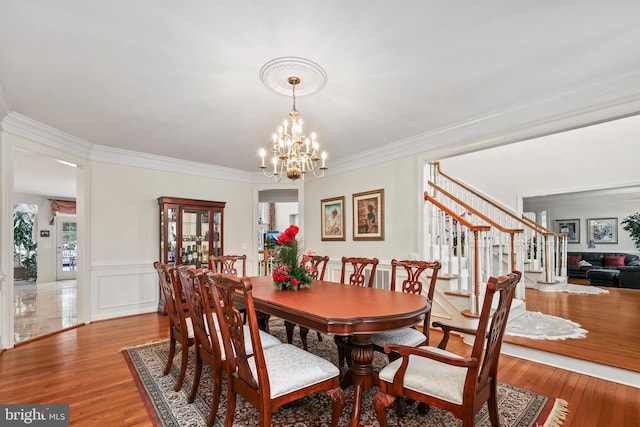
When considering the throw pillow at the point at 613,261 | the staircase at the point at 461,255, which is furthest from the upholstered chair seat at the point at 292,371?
the throw pillow at the point at 613,261

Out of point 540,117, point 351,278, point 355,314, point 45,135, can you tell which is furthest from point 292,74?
point 45,135

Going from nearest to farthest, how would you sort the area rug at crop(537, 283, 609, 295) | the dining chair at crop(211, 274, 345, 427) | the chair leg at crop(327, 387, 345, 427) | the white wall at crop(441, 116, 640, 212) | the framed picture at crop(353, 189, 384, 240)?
the dining chair at crop(211, 274, 345, 427) → the chair leg at crop(327, 387, 345, 427) → the framed picture at crop(353, 189, 384, 240) → the white wall at crop(441, 116, 640, 212) → the area rug at crop(537, 283, 609, 295)

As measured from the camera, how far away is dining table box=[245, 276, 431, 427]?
5.81ft

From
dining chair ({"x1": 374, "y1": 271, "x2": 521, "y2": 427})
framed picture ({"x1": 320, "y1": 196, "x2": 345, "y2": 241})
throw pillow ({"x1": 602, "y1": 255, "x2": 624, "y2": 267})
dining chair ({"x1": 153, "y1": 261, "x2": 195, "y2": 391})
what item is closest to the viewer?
dining chair ({"x1": 374, "y1": 271, "x2": 521, "y2": 427})

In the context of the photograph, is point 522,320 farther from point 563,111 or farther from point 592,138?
point 592,138

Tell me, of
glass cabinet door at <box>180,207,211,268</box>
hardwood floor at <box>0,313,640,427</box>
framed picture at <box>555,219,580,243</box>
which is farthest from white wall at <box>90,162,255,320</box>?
framed picture at <box>555,219,580,243</box>

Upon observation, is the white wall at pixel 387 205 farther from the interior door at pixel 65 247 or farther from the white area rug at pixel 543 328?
the interior door at pixel 65 247

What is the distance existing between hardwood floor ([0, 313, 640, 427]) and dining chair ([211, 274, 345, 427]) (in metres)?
0.85

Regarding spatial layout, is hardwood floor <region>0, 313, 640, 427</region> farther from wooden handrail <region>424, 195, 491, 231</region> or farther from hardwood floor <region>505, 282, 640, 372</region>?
wooden handrail <region>424, 195, 491, 231</region>

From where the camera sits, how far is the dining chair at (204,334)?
6.26ft

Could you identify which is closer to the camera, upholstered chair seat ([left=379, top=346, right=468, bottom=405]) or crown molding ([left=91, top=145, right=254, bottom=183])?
upholstered chair seat ([left=379, top=346, right=468, bottom=405])

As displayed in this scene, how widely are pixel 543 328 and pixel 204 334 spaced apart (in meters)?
3.70

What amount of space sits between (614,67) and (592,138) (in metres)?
4.83

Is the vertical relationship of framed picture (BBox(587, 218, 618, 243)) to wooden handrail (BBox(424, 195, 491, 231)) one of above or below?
below
